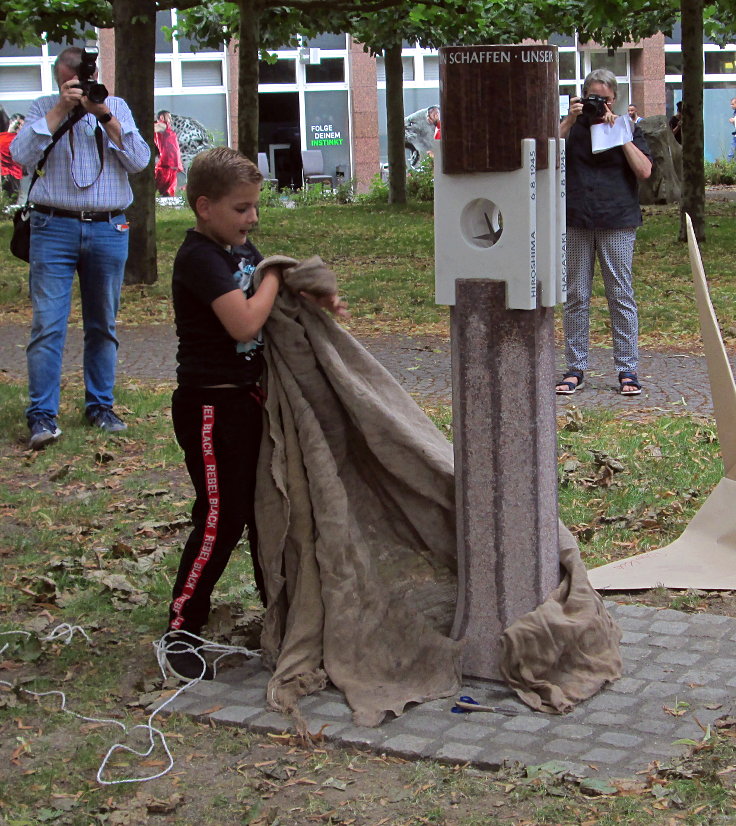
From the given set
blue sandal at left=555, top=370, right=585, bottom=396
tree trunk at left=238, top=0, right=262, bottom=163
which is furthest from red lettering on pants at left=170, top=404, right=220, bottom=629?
tree trunk at left=238, top=0, right=262, bottom=163

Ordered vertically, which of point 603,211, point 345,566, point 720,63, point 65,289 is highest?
point 720,63

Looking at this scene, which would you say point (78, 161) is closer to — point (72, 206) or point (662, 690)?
point (72, 206)

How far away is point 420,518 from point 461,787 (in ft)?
3.52

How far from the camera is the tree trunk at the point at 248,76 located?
611 inches

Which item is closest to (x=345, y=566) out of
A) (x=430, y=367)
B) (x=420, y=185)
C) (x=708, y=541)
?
(x=708, y=541)

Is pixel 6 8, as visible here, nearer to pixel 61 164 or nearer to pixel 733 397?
Answer: pixel 61 164

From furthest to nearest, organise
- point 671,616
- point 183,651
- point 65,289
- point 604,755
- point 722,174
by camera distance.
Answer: point 722,174, point 65,289, point 671,616, point 183,651, point 604,755

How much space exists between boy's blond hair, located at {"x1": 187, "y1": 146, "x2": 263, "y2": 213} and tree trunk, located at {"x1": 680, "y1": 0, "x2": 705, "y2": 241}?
12207 mm

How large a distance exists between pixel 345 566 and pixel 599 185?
478 cm

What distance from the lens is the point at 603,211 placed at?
8.23m

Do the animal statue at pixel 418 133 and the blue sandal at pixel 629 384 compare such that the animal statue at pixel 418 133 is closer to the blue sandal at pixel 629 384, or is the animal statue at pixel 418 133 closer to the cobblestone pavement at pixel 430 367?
the cobblestone pavement at pixel 430 367

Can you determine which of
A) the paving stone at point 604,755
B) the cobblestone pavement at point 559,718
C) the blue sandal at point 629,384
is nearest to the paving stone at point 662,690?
the cobblestone pavement at point 559,718

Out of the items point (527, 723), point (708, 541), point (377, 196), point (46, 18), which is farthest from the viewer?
point (377, 196)

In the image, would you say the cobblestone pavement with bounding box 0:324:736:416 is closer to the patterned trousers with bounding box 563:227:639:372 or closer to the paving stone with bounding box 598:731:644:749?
the patterned trousers with bounding box 563:227:639:372
